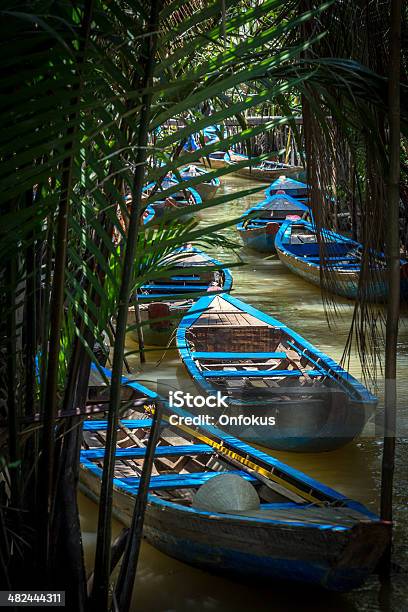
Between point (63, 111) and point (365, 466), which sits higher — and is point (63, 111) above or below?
above

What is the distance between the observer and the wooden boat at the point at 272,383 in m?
5.85

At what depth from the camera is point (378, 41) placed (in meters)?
3.61

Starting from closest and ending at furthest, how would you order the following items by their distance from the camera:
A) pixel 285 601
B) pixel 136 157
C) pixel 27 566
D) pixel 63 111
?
pixel 63 111, pixel 136 157, pixel 27 566, pixel 285 601

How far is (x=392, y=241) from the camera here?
3525 millimetres

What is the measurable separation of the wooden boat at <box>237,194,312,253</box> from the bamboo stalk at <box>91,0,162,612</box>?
39.7ft

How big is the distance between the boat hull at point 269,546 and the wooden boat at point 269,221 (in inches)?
403

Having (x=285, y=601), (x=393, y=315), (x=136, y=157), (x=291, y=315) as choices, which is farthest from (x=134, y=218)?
(x=291, y=315)

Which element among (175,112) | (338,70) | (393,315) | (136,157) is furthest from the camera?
(393,315)

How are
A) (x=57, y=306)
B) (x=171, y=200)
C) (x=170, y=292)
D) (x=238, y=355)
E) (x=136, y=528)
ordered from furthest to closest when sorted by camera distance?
(x=171, y=200) < (x=170, y=292) < (x=238, y=355) < (x=136, y=528) < (x=57, y=306)

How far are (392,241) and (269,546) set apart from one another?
1.46 m

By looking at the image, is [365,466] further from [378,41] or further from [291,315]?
[291,315]

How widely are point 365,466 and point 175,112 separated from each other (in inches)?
178

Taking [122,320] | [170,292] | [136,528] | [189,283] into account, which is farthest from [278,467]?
[189,283]

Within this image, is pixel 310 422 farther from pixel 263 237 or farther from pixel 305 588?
pixel 263 237
